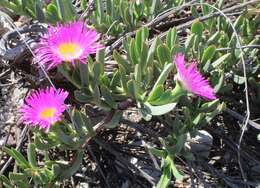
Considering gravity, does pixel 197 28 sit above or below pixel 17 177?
above

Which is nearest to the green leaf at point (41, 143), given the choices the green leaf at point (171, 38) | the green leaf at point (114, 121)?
the green leaf at point (114, 121)

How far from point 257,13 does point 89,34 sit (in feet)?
1.64

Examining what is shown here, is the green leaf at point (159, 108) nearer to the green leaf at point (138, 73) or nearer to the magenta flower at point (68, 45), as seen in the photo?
the green leaf at point (138, 73)

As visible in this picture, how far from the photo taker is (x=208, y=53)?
4.17 ft

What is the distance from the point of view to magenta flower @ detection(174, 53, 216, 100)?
110 cm

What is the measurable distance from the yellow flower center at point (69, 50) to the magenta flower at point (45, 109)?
0.08m

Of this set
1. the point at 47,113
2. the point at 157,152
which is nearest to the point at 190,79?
the point at 157,152

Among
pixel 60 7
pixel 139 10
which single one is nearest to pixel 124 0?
pixel 139 10

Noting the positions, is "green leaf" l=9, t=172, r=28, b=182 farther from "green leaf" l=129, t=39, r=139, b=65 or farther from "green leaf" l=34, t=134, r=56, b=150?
"green leaf" l=129, t=39, r=139, b=65

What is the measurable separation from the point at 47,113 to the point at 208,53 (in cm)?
42

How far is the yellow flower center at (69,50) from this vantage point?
3.59 feet

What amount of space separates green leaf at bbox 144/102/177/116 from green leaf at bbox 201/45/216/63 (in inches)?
8.6

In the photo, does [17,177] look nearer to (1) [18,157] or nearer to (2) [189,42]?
(1) [18,157]

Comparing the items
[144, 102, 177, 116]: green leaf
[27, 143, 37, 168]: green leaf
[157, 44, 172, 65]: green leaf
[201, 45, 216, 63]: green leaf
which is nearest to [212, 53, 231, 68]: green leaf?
[201, 45, 216, 63]: green leaf
